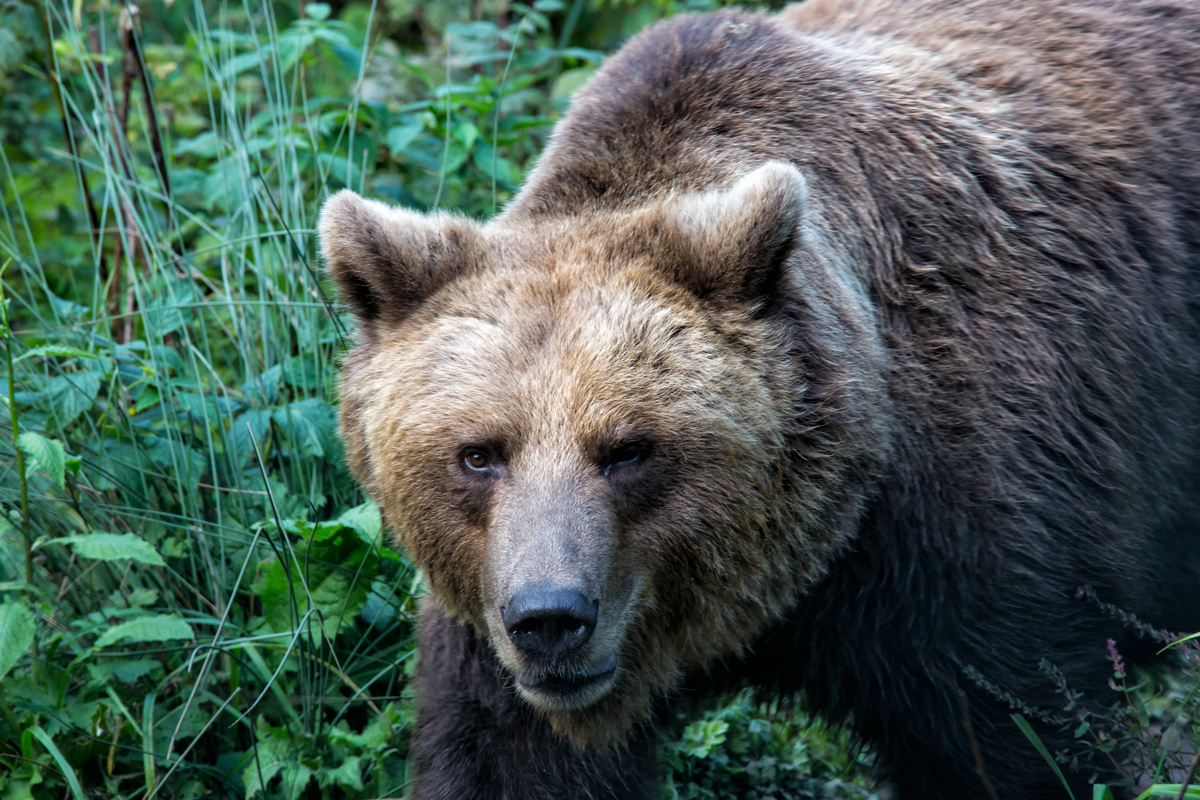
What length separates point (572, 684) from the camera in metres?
3.23

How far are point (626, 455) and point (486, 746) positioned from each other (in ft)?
4.07

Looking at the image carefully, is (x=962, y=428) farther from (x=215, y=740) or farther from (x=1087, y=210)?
(x=215, y=740)

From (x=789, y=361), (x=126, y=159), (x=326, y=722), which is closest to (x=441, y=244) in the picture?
(x=789, y=361)

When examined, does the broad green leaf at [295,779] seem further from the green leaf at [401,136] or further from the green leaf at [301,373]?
the green leaf at [401,136]

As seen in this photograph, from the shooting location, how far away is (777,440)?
335cm

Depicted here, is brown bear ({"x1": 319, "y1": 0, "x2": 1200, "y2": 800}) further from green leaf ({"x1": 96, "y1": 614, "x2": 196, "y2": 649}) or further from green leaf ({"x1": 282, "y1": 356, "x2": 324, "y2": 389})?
green leaf ({"x1": 282, "y1": 356, "x2": 324, "y2": 389})

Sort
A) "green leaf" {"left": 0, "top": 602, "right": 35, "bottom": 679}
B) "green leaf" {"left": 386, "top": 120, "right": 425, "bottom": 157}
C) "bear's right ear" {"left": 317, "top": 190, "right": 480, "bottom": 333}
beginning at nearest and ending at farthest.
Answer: "bear's right ear" {"left": 317, "top": 190, "right": 480, "bottom": 333} → "green leaf" {"left": 0, "top": 602, "right": 35, "bottom": 679} → "green leaf" {"left": 386, "top": 120, "right": 425, "bottom": 157}

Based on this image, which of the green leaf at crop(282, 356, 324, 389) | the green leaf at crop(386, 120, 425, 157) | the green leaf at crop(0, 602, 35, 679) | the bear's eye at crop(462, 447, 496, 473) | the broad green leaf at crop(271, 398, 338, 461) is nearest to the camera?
the bear's eye at crop(462, 447, 496, 473)

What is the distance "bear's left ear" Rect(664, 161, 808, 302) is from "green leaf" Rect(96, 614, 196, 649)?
2107 mm

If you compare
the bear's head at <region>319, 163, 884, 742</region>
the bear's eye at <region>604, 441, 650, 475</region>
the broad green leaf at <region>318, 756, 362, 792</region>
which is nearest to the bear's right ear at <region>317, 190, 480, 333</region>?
the bear's head at <region>319, 163, 884, 742</region>

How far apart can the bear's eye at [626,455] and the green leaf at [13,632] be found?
1.95 meters

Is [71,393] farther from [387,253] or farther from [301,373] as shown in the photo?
[387,253]

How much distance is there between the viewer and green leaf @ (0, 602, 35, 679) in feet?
11.7

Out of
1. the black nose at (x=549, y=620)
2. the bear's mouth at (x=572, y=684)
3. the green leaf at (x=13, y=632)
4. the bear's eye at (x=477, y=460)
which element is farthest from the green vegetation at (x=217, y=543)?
the black nose at (x=549, y=620)
